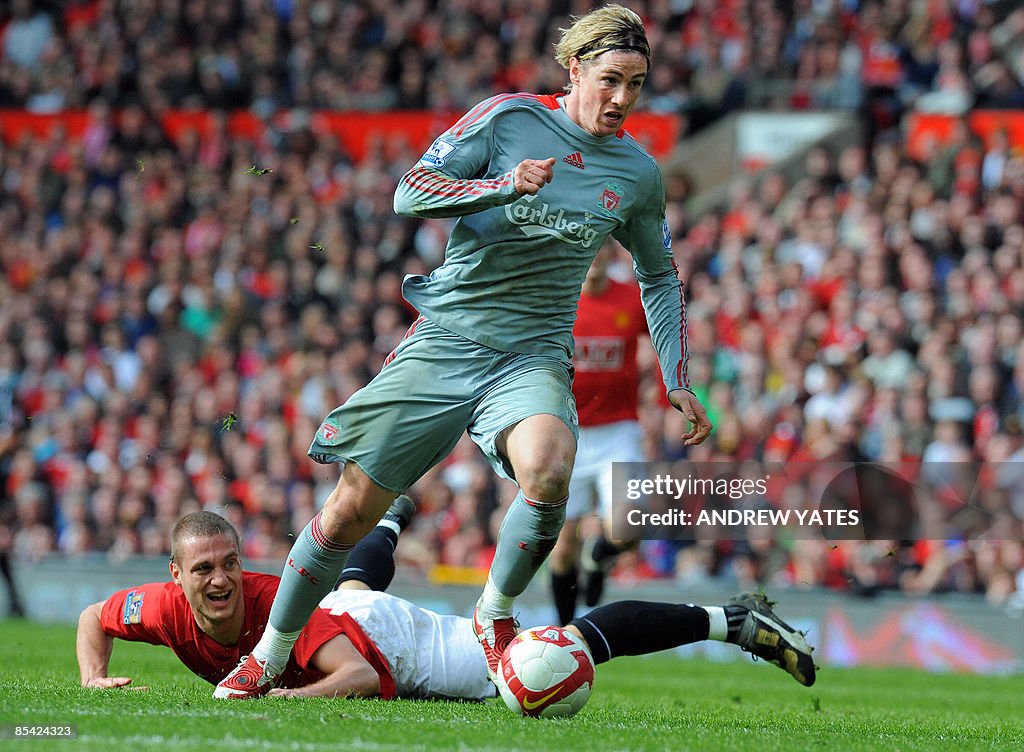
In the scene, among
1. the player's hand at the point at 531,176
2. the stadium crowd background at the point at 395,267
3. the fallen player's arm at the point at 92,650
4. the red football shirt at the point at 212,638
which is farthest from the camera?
the stadium crowd background at the point at 395,267

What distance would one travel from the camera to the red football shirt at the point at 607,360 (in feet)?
31.9

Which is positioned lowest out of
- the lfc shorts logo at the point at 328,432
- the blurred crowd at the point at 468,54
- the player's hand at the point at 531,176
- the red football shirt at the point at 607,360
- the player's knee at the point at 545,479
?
the player's knee at the point at 545,479

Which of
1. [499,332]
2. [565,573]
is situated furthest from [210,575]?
[565,573]

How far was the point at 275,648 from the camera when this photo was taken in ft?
19.2

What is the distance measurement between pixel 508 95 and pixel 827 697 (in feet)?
13.8

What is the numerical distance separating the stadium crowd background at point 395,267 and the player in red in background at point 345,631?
5.00 meters

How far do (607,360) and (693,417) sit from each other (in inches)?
147

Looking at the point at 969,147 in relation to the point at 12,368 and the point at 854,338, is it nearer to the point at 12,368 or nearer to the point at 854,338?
the point at 854,338

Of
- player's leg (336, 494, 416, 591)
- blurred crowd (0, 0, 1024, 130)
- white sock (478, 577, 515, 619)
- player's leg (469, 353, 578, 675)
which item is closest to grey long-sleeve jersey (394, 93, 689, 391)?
player's leg (469, 353, 578, 675)

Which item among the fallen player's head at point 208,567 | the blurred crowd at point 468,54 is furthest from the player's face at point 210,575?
the blurred crowd at point 468,54

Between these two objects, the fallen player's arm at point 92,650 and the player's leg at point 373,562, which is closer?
the fallen player's arm at point 92,650

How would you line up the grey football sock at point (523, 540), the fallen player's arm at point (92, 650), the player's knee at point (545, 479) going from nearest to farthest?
the player's knee at point (545, 479)
the grey football sock at point (523, 540)
the fallen player's arm at point (92, 650)

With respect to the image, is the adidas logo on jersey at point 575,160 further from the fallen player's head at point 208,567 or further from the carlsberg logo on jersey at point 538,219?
the fallen player's head at point 208,567

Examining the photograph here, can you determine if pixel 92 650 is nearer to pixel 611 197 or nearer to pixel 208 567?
pixel 208 567
